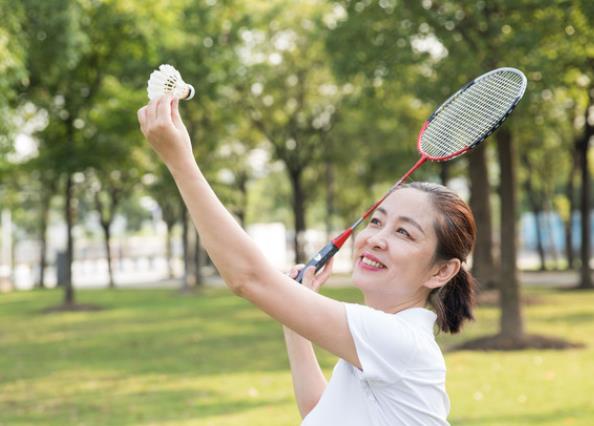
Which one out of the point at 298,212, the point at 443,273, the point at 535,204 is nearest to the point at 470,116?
the point at 443,273

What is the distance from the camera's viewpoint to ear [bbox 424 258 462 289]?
2.40 m

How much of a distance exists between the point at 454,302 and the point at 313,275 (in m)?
0.42

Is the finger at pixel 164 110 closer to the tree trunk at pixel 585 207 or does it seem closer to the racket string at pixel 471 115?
the racket string at pixel 471 115

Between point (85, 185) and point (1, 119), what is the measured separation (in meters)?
25.6

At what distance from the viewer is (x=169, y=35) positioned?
901 inches

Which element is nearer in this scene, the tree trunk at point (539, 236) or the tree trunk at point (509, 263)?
the tree trunk at point (509, 263)

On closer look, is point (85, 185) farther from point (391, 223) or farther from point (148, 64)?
point (391, 223)

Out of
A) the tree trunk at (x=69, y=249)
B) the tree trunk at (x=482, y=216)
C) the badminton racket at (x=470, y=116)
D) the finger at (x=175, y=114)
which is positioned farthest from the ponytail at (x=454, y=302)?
the tree trunk at (x=69, y=249)

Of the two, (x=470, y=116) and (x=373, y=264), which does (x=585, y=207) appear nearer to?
(x=470, y=116)

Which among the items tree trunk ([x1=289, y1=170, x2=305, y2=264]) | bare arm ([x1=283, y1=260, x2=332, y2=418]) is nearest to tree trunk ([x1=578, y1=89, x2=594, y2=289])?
tree trunk ([x1=289, y1=170, x2=305, y2=264])

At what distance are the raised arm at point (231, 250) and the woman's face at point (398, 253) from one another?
0.28m

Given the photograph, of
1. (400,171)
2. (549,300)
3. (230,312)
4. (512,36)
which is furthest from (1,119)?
(400,171)

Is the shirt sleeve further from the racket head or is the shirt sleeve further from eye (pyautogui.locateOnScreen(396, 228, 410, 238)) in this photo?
the racket head

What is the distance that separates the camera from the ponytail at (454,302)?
2.51 meters
